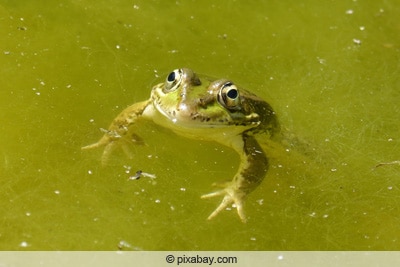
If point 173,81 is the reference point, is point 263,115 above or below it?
below

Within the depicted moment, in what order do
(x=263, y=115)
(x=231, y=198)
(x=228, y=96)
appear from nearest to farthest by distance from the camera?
(x=231, y=198) < (x=228, y=96) < (x=263, y=115)

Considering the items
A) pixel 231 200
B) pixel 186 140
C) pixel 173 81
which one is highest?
pixel 173 81

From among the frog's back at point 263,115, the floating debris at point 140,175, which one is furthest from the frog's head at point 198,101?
the floating debris at point 140,175

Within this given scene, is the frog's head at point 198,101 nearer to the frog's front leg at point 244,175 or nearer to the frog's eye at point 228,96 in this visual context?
the frog's eye at point 228,96

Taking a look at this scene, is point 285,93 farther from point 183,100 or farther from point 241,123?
point 183,100

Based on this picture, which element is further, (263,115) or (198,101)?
(263,115)

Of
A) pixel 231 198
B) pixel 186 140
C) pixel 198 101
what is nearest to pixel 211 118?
pixel 198 101

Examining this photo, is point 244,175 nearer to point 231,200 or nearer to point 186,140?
point 231,200
